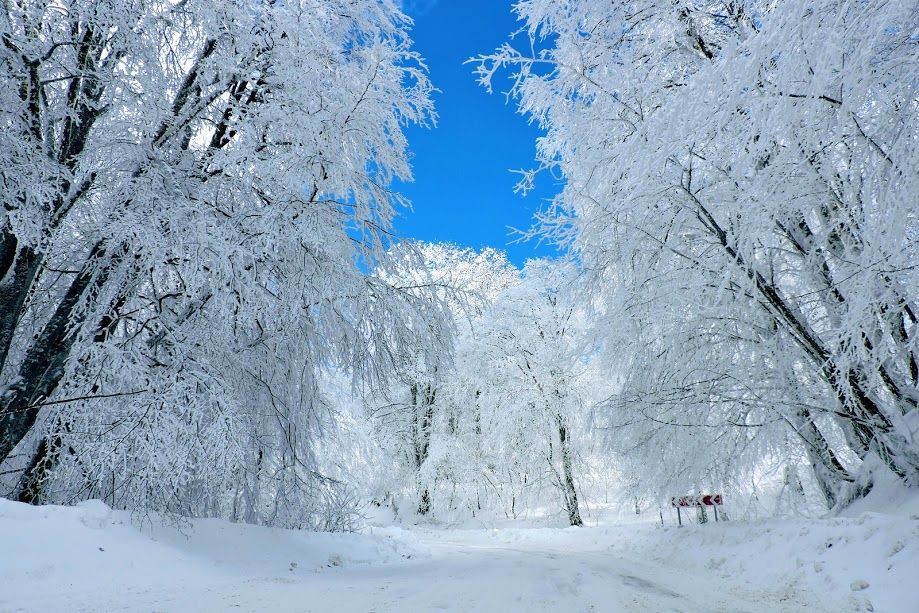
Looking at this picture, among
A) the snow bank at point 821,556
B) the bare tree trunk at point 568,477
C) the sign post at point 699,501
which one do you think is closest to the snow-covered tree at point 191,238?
the snow bank at point 821,556

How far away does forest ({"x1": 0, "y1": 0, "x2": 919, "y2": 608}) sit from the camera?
440cm

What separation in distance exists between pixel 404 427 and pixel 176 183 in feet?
55.8

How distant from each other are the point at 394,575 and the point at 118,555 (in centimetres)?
240

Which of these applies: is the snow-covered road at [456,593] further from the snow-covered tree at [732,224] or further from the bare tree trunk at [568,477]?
the bare tree trunk at [568,477]

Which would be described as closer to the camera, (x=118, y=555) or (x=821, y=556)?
(x=118, y=555)

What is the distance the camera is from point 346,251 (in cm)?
582

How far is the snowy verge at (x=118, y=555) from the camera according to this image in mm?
3379

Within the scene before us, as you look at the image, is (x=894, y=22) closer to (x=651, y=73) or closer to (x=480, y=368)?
(x=651, y=73)

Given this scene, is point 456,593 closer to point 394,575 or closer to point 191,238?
point 394,575

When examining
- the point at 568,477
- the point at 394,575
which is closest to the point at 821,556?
the point at 394,575

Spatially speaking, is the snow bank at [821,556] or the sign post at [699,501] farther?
the sign post at [699,501]

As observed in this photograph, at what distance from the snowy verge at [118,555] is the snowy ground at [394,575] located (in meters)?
0.01

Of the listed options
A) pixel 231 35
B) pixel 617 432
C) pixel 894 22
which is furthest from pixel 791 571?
pixel 231 35

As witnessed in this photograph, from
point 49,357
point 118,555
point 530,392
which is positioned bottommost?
point 118,555
